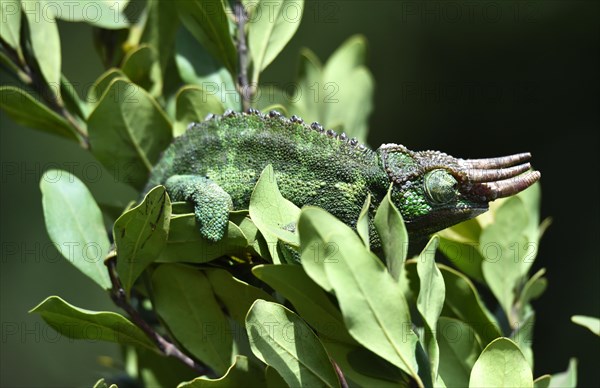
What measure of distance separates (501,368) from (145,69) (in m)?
1.07

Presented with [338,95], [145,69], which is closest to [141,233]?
[145,69]

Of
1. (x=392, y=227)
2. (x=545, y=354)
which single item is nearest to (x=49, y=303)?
(x=392, y=227)

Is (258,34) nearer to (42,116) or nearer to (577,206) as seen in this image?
(42,116)

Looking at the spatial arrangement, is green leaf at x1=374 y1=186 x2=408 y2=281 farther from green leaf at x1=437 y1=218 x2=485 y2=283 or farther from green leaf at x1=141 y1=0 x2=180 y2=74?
green leaf at x1=141 y1=0 x2=180 y2=74

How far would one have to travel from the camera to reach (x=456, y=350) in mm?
1433

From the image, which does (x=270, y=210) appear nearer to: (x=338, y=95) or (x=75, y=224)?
(x=75, y=224)

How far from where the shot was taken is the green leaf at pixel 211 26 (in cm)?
176

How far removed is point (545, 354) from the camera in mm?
4387

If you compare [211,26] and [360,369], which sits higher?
[211,26]

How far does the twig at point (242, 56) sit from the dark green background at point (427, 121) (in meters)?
3.09

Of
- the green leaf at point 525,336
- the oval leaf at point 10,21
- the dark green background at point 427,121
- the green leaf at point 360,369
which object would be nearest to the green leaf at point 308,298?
the green leaf at point 360,369

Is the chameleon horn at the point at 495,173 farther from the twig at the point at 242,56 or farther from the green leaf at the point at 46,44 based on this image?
the green leaf at the point at 46,44

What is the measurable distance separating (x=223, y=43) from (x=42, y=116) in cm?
43

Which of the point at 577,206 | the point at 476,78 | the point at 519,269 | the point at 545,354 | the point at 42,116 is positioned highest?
the point at 42,116
